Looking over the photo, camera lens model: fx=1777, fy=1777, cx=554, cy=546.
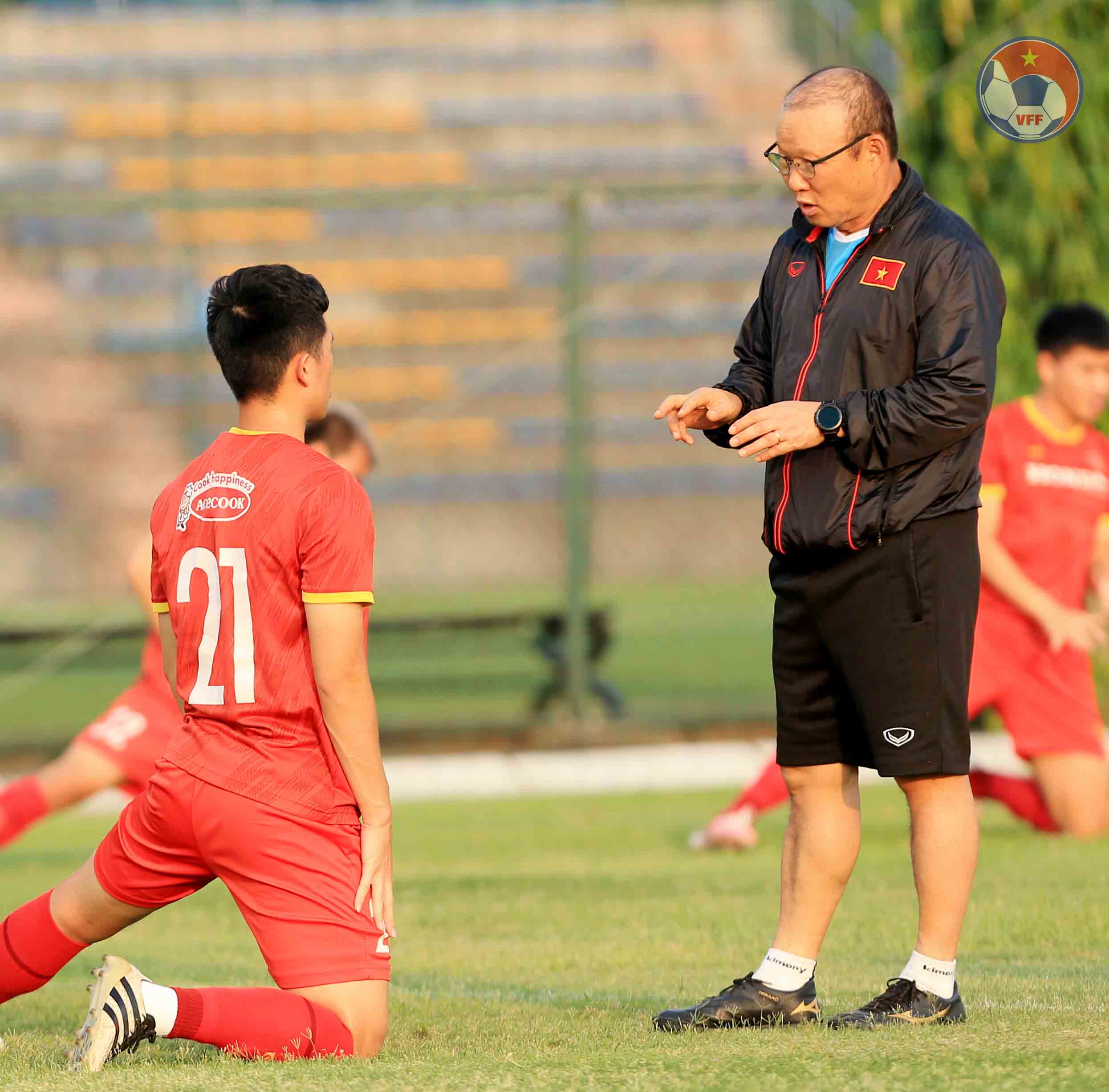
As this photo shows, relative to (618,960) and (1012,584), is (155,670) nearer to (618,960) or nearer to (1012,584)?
(618,960)

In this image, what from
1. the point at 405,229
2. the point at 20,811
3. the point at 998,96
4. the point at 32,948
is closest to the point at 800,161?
the point at 998,96

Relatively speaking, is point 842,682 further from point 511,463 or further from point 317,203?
point 511,463

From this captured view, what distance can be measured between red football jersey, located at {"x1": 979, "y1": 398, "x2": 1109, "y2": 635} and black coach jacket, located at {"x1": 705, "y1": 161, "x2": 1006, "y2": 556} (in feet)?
10.3

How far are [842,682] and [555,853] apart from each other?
3.33 m

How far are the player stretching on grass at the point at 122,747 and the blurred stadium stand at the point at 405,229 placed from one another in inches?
149

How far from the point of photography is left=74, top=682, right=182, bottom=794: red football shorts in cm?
580

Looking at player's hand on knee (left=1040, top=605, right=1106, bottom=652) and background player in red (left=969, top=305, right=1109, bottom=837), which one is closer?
player's hand on knee (left=1040, top=605, right=1106, bottom=652)

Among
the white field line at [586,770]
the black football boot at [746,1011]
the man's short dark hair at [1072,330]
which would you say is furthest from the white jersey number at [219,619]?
the white field line at [586,770]

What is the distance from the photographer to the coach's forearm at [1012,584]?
20.7 ft

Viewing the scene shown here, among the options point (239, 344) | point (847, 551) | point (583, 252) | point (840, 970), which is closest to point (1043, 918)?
point (840, 970)

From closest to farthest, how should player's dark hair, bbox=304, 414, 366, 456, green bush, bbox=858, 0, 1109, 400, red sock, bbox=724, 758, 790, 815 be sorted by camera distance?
player's dark hair, bbox=304, 414, 366, 456
red sock, bbox=724, 758, 790, 815
green bush, bbox=858, 0, 1109, 400

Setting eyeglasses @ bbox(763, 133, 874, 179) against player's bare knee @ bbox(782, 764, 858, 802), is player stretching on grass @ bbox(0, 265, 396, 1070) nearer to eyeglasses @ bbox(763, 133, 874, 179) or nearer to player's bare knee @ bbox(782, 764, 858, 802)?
player's bare knee @ bbox(782, 764, 858, 802)

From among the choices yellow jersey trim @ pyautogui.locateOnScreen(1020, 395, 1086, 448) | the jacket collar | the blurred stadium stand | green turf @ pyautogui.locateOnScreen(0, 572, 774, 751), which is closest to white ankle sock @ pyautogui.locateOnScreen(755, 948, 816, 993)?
the jacket collar

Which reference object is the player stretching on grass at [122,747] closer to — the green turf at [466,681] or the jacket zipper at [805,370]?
the jacket zipper at [805,370]
